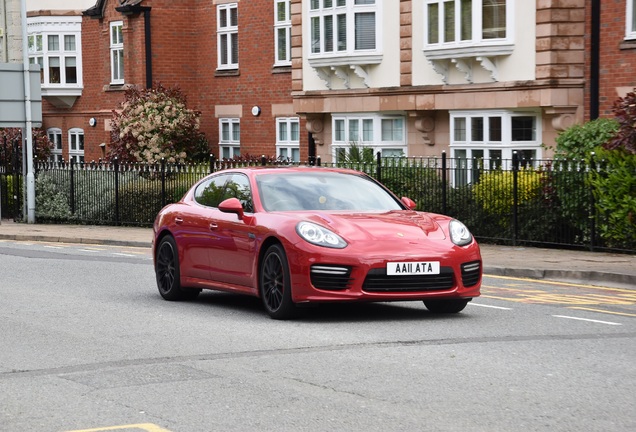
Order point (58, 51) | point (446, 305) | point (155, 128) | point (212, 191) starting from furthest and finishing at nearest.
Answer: point (58, 51), point (155, 128), point (212, 191), point (446, 305)

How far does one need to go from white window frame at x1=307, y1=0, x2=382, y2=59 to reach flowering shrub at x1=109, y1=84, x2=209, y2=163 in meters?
6.08

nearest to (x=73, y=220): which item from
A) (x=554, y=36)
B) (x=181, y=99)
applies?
(x=181, y=99)

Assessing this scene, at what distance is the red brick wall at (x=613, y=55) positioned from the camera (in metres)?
24.0

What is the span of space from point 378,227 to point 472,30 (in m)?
15.6

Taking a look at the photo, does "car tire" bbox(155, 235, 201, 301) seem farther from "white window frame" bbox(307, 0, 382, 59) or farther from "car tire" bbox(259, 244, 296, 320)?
"white window frame" bbox(307, 0, 382, 59)

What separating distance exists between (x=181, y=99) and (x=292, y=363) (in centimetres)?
2779

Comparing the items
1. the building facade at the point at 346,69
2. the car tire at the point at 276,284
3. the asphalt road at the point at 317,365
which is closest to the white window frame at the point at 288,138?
the building facade at the point at 346,69

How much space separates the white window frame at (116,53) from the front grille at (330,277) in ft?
96.4

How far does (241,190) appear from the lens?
12.7 meters

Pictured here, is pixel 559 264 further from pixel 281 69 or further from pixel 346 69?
pixel 281 69

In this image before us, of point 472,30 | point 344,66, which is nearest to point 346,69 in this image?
point 344,66

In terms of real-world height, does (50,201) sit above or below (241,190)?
below

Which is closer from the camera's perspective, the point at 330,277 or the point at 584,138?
the point at 330,277

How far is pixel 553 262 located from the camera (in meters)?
17.5
